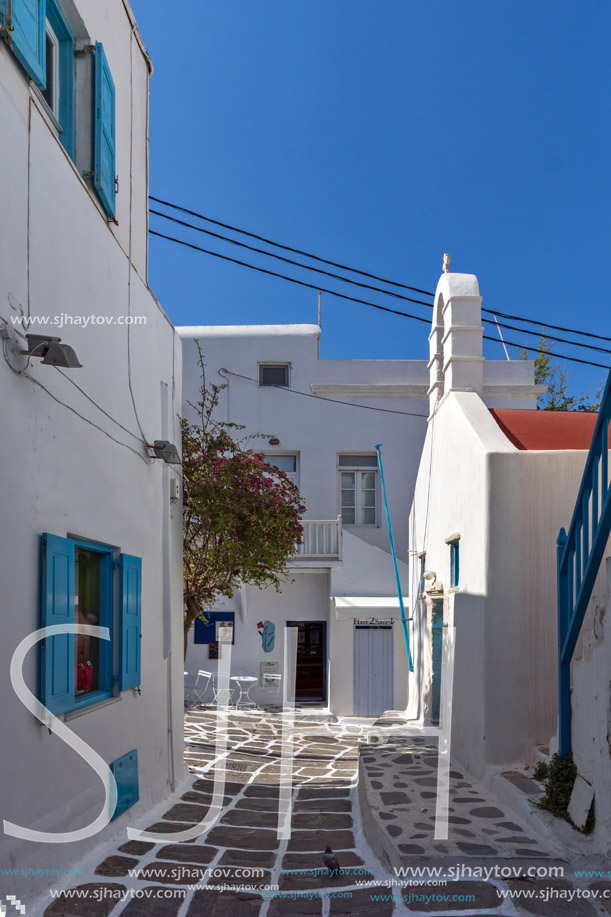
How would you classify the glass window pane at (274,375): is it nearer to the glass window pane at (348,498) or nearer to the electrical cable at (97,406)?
the glass window pane at (348,498)

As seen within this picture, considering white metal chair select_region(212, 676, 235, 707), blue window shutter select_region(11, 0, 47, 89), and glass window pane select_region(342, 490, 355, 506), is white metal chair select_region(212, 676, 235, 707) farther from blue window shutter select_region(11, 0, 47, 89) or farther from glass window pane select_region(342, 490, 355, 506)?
blue window shutter select_region(11, 0, 47, 89)

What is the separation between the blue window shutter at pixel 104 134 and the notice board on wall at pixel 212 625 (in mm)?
11865

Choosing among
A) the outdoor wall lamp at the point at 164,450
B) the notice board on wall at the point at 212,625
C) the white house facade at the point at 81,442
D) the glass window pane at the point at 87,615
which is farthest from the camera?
the notice board on wall at the point at 212,625

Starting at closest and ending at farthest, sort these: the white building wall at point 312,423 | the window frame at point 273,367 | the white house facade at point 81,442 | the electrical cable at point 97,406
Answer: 1. the white house facade at point 81,442
2. the electrical cable at point 97,406
3. the white building wall at point 312,423
4. the window frame at point 273,367

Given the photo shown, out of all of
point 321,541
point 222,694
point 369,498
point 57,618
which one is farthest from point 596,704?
point 369,498

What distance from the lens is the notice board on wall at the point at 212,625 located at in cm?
1756

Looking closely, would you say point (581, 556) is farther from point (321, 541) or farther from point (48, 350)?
point (321, 541)

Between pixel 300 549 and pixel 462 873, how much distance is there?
12.5 meters

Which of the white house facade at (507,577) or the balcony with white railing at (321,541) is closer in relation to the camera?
the white house facade at (507,577)

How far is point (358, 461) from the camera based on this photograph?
18.7 m

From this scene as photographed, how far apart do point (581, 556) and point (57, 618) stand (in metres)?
3.60

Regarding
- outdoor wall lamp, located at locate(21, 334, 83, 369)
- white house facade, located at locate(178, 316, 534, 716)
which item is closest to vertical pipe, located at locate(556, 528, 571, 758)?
outdoor wall lamp, located at locate(21, 334, 83, 369)

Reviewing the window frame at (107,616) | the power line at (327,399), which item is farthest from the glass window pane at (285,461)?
the window frame at (107,616)

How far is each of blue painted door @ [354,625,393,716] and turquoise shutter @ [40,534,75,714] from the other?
1196 cm
